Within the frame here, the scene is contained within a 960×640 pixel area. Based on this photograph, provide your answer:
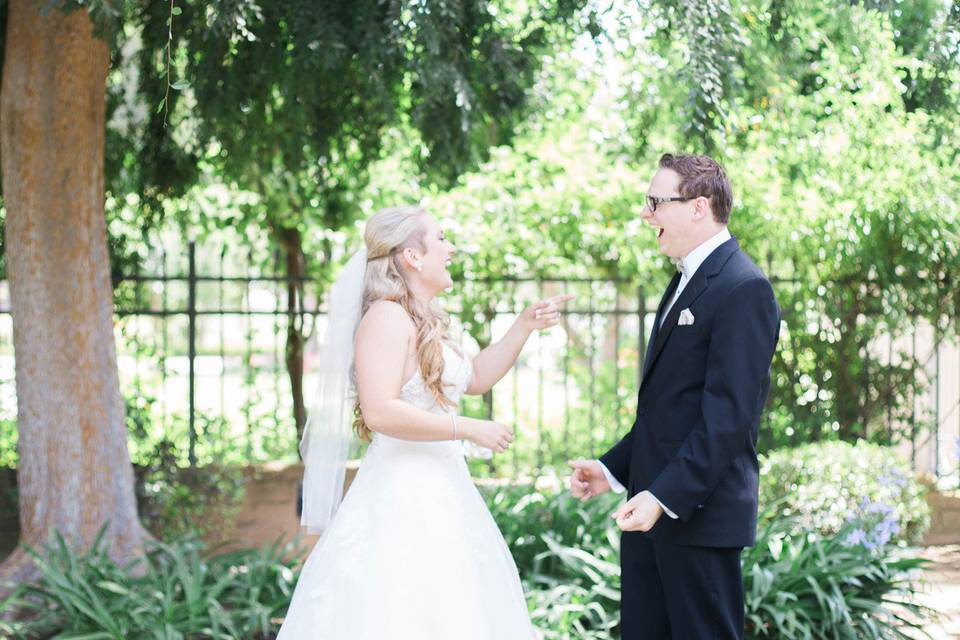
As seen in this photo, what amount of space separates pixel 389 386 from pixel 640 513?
87 centimetres

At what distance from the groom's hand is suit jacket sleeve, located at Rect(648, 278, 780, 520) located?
0.03 m

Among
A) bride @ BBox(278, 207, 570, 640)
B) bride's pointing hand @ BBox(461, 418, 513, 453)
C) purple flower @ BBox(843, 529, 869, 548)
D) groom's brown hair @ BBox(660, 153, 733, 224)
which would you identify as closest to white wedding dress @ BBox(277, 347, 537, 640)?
bride @ BBox(278, 207, 570, 640)

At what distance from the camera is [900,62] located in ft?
19.3

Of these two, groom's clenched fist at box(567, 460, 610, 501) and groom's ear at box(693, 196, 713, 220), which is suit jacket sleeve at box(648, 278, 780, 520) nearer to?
groom's ear at box(693, 196, 713, 220)

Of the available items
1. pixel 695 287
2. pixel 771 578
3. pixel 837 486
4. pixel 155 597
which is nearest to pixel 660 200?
pixel 695 287

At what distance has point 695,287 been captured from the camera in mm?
3076

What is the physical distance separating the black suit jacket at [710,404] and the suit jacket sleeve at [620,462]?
0.19m

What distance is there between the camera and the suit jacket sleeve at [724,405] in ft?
9.39

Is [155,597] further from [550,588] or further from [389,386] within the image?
[389,386]

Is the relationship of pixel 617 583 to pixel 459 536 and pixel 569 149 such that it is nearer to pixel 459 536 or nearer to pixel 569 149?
pixel 459 536

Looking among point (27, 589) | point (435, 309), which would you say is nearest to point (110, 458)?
point (27, 589)

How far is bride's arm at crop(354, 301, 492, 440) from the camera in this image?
327 cm

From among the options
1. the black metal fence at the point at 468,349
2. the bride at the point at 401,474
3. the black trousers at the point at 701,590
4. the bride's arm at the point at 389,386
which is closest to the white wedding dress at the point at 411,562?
the bride at the point at 401,474

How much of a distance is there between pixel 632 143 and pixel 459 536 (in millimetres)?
5137
